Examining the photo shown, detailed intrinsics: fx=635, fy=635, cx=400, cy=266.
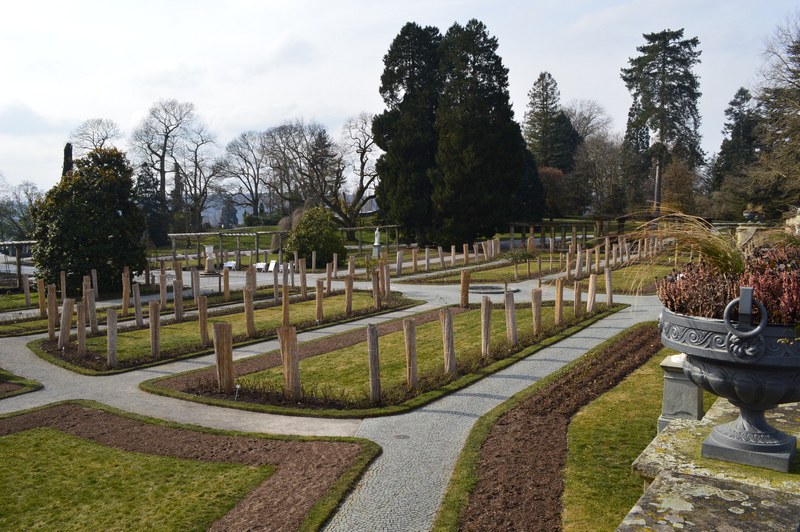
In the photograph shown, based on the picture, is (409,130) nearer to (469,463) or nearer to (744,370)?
(469,463)

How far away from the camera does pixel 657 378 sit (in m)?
10.8

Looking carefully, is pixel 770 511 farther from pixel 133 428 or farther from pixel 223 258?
pixel 223 258

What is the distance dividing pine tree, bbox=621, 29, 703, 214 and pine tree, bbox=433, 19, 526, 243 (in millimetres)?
14409

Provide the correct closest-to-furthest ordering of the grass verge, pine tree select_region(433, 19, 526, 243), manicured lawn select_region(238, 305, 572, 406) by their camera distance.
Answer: the grass verge
manicured lawn select_region(238, 305, 572, 406)
pine tree select_region(433, 19, 526, 243)

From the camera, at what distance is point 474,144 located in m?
41.4

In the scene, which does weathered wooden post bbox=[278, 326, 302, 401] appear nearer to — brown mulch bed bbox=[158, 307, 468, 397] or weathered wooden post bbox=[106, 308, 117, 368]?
brown mulch bed bbox=[158, 307, 468, 397]

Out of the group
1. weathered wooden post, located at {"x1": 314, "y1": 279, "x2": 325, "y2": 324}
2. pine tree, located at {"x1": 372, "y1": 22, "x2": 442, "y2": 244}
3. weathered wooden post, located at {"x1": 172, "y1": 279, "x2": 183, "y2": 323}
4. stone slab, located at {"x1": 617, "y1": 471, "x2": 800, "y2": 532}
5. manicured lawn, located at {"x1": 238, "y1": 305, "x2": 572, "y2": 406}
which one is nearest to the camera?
stone slab, located at {"x1": 617, "y1": 471, "x2": 800, "y2": 532}

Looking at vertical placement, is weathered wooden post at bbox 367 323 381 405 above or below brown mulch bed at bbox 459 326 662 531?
above

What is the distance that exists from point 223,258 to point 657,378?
109ft

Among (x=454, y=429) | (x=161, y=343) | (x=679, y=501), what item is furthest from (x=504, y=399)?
(x=161, y=343)

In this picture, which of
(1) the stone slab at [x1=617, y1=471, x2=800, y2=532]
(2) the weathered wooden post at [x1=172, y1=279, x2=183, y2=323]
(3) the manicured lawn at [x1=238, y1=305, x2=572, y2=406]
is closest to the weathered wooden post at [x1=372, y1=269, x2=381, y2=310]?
(3) the manicured lawn at [x1=238, y1=305, x2=572, y2=406]

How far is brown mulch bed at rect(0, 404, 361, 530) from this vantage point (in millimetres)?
6242

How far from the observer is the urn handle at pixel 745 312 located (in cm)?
387

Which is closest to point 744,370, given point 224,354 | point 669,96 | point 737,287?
point 737,287
